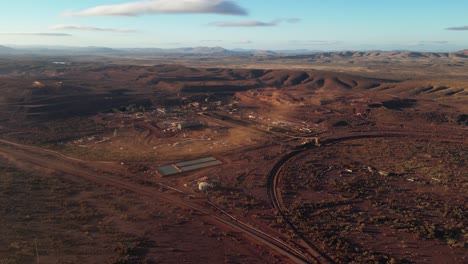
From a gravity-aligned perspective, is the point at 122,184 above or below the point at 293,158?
below

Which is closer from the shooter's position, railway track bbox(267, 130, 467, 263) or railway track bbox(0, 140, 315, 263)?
railway track bbox(267, 130, 467, 263)

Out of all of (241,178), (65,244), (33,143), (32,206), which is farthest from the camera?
(33,143)

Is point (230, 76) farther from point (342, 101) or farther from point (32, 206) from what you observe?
point (32, 206)

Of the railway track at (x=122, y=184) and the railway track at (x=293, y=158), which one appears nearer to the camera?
the railway track at (x=293, y=158)

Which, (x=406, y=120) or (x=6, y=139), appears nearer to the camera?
(x=6, y=139)

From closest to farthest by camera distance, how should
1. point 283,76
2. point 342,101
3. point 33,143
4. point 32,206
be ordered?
point 32,206
point 33,143
point 342,101
point 283,76

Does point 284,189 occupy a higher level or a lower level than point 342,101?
lower

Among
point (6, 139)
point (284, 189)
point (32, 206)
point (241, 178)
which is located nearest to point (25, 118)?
point (6, 139)

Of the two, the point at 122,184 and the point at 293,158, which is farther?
the point at 293,158
